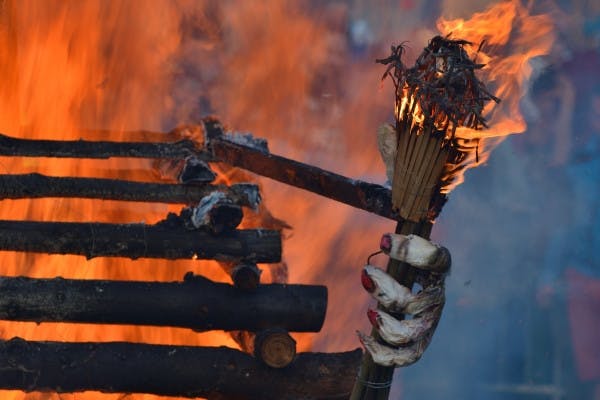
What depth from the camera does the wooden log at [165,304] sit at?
6.27m

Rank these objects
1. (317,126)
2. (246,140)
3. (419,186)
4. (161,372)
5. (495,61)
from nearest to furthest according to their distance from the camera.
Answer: (419,186), (495,61), (161,372), (246,140), (317,126)

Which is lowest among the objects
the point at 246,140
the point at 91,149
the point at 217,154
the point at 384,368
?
the point at 384,368

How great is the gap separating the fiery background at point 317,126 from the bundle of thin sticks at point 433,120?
19.1ft

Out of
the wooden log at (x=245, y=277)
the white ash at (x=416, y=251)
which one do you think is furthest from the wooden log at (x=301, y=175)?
the white ash at (x=416, y=251)

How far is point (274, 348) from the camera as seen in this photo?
639cm

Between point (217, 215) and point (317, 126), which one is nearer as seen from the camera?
point (217, 215)

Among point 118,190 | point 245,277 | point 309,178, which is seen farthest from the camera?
point 118,190

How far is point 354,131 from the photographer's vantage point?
1228 cm

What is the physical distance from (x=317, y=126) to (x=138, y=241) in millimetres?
5615

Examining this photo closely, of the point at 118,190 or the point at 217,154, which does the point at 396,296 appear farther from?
the point at 217,154

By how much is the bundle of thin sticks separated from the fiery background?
19.1ft

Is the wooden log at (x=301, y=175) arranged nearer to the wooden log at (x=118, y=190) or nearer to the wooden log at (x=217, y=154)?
the wooden log at (x=217, y=154)

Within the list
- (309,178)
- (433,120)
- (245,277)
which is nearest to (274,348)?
(245,277)

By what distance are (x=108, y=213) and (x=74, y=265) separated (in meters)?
1.01
